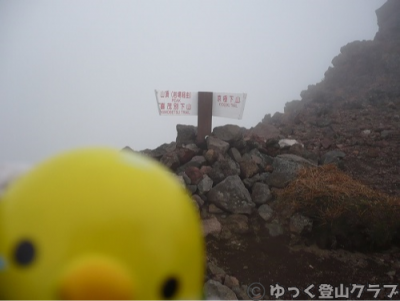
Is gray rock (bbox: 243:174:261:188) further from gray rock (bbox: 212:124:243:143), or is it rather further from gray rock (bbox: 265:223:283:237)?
gray rock (bbox: 212:124:243:143)

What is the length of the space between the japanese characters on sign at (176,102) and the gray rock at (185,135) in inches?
21.8

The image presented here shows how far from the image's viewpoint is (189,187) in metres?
4.71

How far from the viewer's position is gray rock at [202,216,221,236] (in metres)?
3.99

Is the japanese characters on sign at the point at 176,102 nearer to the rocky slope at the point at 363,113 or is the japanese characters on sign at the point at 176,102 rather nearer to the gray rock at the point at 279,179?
the gray rock at the point at 279,179

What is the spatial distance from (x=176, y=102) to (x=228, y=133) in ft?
4.32

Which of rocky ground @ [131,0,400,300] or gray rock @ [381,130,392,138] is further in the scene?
gray rock @ [381,130,392,138]

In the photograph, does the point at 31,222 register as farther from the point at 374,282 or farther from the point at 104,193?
the point at 374,282

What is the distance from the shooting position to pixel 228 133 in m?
5.84

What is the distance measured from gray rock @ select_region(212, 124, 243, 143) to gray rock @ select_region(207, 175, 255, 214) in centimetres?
138

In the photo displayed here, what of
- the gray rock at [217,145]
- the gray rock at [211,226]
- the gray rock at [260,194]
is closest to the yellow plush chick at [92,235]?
the gray rock at [211,226]

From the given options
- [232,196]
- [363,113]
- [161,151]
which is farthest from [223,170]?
[363,113]

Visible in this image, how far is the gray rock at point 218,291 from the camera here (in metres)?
2.90

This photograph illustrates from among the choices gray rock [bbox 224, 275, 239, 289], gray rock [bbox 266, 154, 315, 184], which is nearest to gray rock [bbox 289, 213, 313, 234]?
gray rock [bbox 266, 154, 315, 184]

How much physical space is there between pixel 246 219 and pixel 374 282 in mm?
1788
